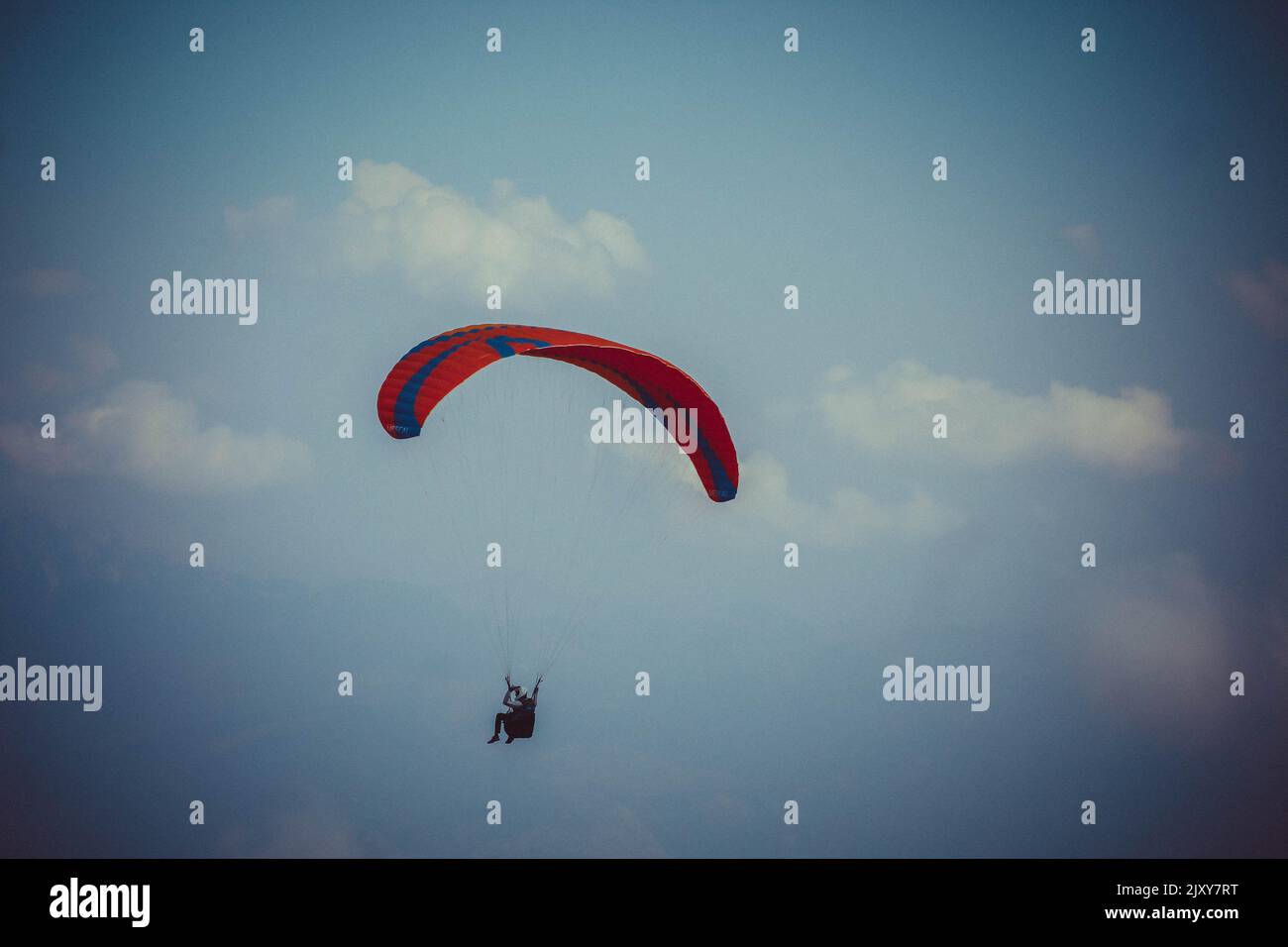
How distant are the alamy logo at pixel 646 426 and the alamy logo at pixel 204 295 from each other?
→ 5.94 metres

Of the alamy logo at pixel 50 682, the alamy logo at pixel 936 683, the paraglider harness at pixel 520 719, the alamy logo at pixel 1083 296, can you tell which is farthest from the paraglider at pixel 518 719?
the alamy logo at pixel 1083 296

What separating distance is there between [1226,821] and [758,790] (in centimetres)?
890

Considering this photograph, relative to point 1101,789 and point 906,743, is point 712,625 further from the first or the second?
point 1101,789

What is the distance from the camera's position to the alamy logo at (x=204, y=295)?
13.2m

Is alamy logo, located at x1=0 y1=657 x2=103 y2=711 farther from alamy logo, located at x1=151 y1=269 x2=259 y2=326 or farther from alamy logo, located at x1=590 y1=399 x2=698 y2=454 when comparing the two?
alamy logo, located at x1=590 y1=399 x2=698 y2=454

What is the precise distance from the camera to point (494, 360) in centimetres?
896

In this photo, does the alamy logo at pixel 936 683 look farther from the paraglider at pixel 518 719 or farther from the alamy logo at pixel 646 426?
the paraglider at pixel 518 719

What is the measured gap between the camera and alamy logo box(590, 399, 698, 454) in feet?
33.7

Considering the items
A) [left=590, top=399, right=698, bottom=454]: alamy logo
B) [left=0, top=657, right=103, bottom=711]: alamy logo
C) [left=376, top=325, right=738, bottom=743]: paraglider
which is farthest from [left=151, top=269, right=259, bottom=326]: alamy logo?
[left=0, top=657, right=103, bottom=711]: alamy logo
